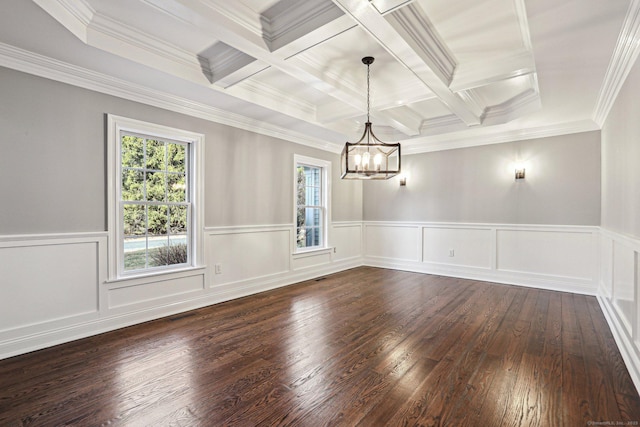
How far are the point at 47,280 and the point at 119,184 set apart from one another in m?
1.07

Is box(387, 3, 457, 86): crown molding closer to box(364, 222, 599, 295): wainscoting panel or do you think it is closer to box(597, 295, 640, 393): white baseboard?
box(597, 295, 640, 393): white baseboard

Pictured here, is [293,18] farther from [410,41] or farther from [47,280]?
[47,280]

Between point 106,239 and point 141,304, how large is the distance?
795 millimetres

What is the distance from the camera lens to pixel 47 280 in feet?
9.07

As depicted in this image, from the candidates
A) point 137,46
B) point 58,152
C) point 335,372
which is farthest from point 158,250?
point 335,372

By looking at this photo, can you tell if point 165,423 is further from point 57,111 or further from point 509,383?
point 57,111

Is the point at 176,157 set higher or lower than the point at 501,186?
higher

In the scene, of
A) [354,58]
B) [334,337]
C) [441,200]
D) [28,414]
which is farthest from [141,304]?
[441,200]

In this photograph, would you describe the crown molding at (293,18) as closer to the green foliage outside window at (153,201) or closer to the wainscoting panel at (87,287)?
the green foliage outside window at (153,201)

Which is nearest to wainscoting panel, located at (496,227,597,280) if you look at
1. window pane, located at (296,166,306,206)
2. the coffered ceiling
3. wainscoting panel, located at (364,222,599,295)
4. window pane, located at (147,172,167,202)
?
wainscoting panel, located at (364,222,599,295)

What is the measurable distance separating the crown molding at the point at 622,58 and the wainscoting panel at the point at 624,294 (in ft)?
4.72

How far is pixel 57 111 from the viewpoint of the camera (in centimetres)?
281

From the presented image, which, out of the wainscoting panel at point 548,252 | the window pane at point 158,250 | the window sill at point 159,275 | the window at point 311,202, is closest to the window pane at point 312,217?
the window at point 311,202

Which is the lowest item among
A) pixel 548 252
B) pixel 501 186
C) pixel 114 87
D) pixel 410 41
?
pixel 548 252
